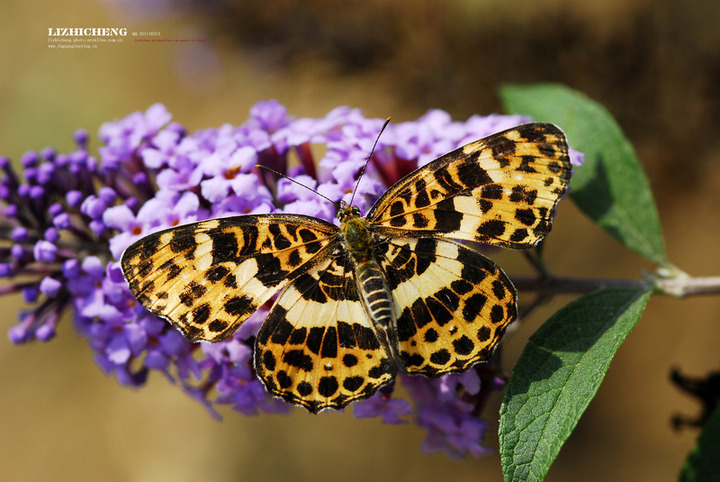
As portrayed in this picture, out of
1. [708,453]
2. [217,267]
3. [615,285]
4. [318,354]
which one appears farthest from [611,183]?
[217,267]

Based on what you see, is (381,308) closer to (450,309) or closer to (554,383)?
(450,309)

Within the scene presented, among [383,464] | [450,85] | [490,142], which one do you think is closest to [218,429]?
[383,464]

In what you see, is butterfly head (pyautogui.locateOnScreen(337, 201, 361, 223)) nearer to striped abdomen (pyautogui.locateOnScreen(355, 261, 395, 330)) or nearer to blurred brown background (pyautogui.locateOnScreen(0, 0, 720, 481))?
striped abdomen (pyautogui.locateOnScreen(355, 261, 395, 330))

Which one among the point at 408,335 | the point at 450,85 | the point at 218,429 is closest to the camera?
the point at 408,335

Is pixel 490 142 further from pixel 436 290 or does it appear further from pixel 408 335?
pixel 408 335

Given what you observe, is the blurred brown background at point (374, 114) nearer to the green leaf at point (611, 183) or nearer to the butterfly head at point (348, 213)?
the green leaf at point (611, 183)

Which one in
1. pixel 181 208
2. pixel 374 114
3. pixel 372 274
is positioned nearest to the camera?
pixel 372 274

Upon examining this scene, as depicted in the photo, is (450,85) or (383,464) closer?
(450,85)
